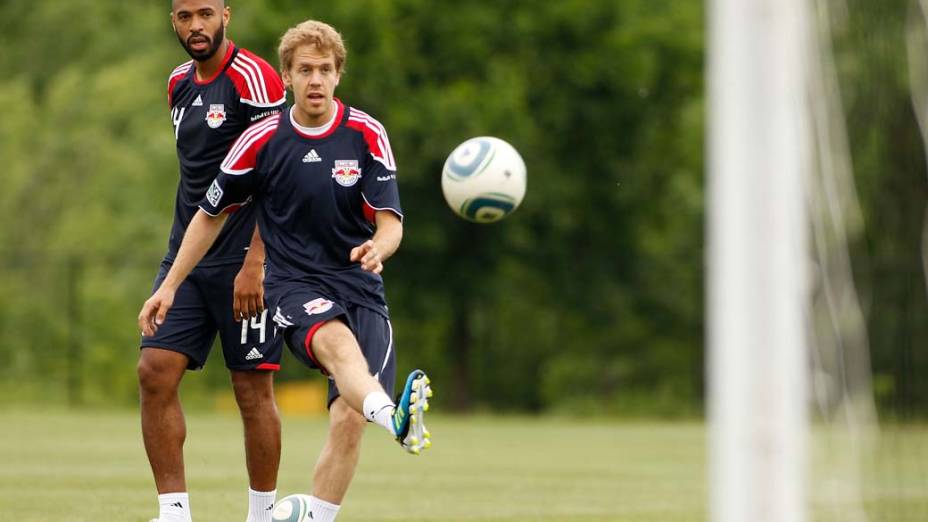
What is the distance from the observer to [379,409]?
229 inches

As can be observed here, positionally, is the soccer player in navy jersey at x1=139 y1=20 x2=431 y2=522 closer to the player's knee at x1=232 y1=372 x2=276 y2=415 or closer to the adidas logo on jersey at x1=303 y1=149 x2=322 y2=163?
the adidas logo on jersey at x1=303 y1=149 x2=322 y2=163

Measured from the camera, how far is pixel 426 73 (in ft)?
89.0

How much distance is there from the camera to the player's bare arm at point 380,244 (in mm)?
6145

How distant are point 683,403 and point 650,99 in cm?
601

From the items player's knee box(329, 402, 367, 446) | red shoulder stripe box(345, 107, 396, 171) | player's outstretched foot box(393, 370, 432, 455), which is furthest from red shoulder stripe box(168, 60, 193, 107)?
player's outstretched foot box(393, 370, 432, 455)

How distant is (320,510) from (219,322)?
4.00ft

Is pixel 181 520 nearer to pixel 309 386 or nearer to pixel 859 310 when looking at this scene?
pixel 859 310

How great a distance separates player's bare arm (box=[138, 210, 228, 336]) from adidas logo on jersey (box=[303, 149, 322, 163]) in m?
0.49

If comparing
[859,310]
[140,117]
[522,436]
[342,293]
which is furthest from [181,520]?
[140,117]

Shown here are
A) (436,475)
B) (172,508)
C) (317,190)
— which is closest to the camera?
(317,190)

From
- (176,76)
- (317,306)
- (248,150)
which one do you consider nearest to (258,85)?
(176,76)

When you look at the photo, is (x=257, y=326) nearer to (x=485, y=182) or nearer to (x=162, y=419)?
(x=162, y=419)

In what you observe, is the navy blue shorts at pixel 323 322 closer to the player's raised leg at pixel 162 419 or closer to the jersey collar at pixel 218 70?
the player's raised leg at pixel 162 419

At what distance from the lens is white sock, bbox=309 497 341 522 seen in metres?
6.21
